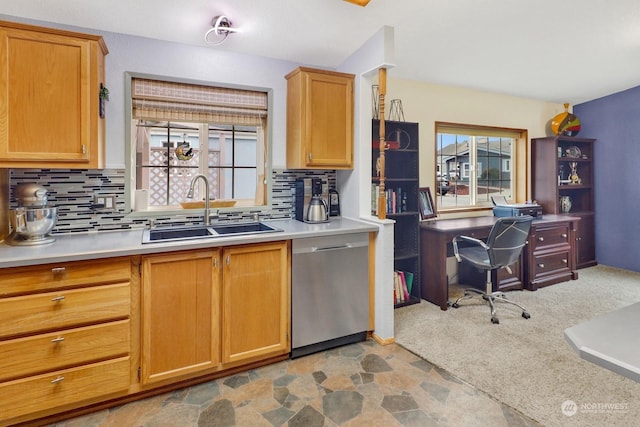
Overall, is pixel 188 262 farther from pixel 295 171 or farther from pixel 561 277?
pixel 561 277

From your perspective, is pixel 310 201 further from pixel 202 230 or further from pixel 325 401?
pixel 325 401

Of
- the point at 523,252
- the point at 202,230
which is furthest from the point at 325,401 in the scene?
the point at 523,252

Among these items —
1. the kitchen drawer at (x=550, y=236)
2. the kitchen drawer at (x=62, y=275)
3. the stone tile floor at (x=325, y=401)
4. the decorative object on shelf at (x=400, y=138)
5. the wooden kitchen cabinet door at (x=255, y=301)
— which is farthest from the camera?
the kitchen drawer at (x=550, y=236)

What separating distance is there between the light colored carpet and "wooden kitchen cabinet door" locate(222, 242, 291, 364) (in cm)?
103

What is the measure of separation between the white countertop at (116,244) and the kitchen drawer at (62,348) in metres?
0.40

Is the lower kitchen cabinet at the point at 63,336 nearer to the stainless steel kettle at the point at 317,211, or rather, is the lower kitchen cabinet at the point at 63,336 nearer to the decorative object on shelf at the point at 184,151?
the decorative object on shelf at the point at 184,151

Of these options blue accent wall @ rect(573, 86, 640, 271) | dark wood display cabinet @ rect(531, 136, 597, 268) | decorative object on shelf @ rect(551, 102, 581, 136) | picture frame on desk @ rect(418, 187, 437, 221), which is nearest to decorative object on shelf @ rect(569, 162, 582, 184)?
dark wood display cabinet @ rect(531, 136, 597, 268)

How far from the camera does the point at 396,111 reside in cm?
372

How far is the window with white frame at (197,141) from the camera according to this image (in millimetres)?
2615

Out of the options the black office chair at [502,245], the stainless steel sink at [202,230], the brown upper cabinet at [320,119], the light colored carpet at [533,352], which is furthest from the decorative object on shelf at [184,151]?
the black office chair at [502,245]

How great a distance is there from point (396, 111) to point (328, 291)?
7.27 ft

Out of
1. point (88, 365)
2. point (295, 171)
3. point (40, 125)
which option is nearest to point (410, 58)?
point (295, 171)

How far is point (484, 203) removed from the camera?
4594 mm

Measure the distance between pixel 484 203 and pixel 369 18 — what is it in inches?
121
